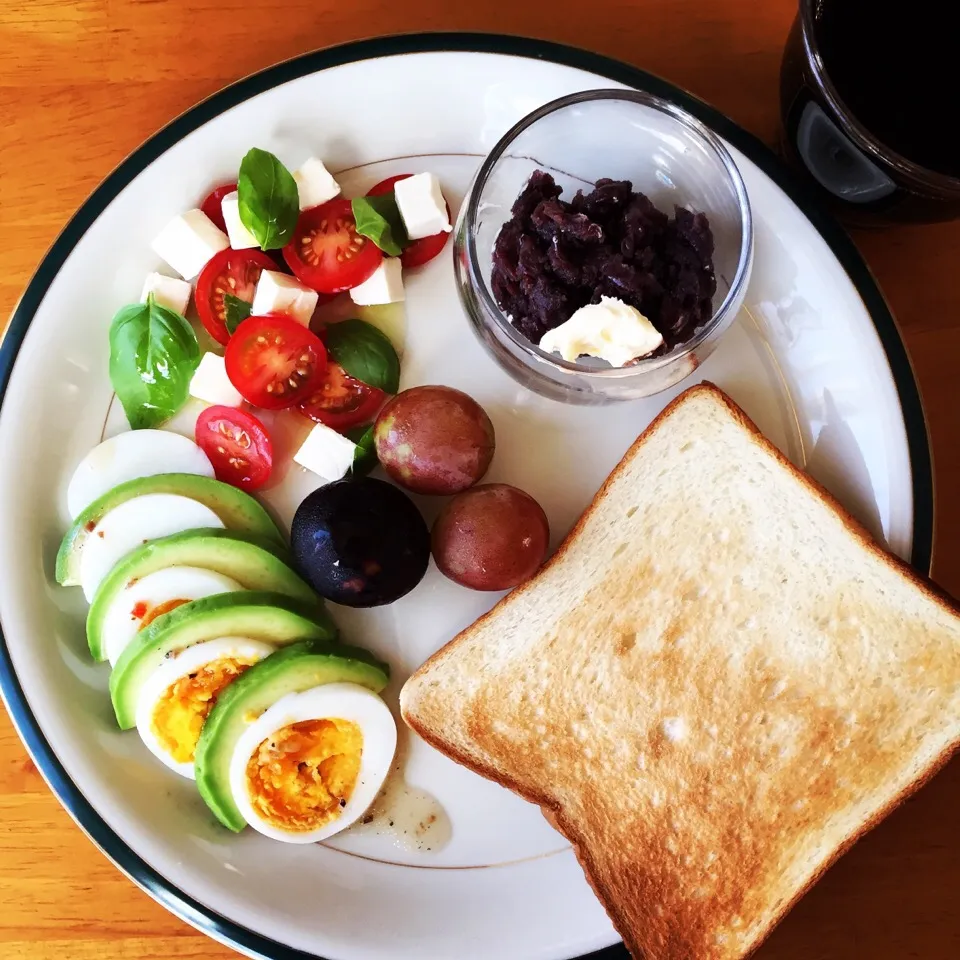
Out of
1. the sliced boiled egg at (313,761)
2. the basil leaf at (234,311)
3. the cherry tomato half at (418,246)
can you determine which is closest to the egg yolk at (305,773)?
the sliced boiled egg at (313,761)

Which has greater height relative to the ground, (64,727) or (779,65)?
(779,65)

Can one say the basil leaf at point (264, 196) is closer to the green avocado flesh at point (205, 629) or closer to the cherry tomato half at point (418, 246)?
the cherry tomato half at point (418, 246)

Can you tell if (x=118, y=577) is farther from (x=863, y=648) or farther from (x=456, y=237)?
(x=863, y=648)

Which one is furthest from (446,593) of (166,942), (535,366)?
(166,942)

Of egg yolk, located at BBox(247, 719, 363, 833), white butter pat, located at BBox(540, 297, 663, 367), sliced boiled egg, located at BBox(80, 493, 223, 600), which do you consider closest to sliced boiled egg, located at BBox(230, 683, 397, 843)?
egg yolk, located at BBox(247, 719, 363, 833)

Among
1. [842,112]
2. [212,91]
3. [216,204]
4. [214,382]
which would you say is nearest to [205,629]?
[214,382]

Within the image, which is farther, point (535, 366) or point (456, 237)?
point (456, 237)
